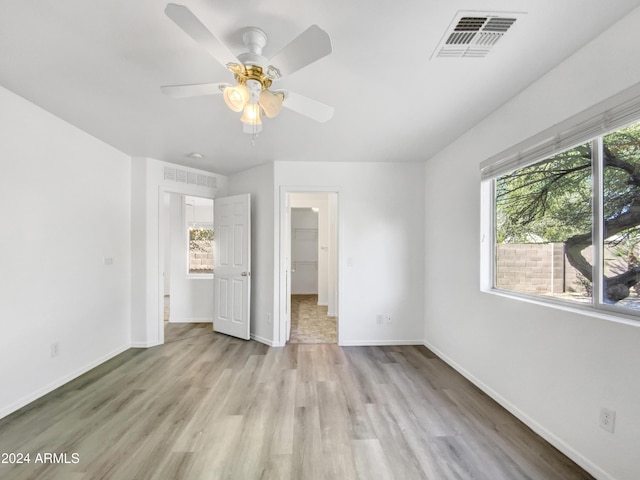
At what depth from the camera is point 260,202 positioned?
3797 millimetres

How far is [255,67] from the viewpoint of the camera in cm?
146

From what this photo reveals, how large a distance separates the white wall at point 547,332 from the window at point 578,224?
20 cm

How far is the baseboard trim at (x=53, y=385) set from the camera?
2.11 m

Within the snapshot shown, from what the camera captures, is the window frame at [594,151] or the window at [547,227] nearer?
the window frame at [594,151]

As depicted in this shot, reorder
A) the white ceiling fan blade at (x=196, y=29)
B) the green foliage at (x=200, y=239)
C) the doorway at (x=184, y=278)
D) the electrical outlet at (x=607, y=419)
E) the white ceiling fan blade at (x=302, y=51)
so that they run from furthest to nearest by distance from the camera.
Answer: the green foliage at (x=200, y=239) < the doorway at (x=184, y=278) < the electrical outlet at (x=607, y=419) < the white ceiling fan blade at (x=302, y=51) < the white ceiling fan blade at (x=196, y=29)

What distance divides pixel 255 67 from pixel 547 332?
2442mm

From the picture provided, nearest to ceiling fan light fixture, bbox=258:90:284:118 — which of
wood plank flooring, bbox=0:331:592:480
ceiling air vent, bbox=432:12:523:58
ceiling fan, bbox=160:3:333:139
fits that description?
ceiling fan, bbox=160:3:333:139

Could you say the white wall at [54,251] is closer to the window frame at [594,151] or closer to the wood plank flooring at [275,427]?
the wood plank flooring at [275,427]

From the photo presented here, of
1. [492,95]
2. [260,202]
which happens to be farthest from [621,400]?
[260,202]

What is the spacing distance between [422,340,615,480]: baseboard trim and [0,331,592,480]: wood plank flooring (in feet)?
0.13

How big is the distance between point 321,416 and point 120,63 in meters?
2.73

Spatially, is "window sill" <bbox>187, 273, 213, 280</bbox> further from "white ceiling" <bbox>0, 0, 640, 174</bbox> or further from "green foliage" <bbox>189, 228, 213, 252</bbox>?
"white ceiling" <bbox>0, 0, 640, 174</bbox>

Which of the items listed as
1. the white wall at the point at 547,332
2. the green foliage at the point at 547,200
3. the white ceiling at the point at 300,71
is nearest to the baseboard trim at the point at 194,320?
the white ceiling at the point at 300,71

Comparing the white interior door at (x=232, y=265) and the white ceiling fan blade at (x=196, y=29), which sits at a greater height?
the white ceiling fan blade at (x=196, y=29)
